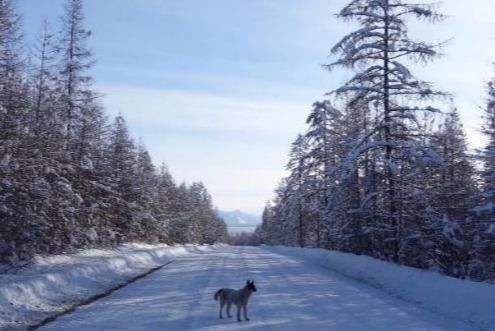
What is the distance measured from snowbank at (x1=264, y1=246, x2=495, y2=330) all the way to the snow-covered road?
0.51 m

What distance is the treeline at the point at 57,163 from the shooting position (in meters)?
Answer: 23.7

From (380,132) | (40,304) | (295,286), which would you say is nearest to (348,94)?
(380,132)

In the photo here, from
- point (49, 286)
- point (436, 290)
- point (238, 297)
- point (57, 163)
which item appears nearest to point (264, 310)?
point (238, 297)

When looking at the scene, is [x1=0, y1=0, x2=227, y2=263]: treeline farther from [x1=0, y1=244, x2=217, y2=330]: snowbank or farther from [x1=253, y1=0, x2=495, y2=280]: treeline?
[x1=253, y1=0, x2=495, y2=280]: treeline

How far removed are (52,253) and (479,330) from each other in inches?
916

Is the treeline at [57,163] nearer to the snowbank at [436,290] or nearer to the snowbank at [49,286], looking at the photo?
the snowbank at [49,286]

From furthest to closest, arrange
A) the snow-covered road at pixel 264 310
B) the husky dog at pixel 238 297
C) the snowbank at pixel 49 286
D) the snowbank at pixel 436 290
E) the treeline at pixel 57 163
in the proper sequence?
the treeline at pixel 57 163
the snowbank at pixel 436 290
the husky dog at pixel 238 297
the snowbank at pixel 49 286
the snow-covered road at pixel 264 310

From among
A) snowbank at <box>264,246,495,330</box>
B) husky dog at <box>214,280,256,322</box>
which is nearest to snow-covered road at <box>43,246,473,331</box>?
husky dog at <box>214,280,256,322</box>

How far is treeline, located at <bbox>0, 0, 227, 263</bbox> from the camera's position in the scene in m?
23.7

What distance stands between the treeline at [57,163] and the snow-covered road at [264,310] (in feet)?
20.1

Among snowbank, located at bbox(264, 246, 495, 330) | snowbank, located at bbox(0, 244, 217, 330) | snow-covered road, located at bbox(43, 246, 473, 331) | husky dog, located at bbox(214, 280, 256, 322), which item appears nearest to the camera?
snow-covered road, located at bbox(43, 246, 473, 331)

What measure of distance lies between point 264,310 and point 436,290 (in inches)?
207

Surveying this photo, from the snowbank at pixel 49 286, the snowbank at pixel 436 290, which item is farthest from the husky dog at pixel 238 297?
the snowbank at pixel 436 290

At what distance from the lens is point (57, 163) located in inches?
1117
